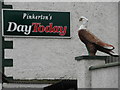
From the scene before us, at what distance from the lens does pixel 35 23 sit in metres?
24.9

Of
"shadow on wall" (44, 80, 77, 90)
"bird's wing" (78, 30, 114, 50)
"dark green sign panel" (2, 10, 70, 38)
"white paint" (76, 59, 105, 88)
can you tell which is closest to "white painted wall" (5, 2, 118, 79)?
"dark green sign panel" (2, 10, 70, 38)

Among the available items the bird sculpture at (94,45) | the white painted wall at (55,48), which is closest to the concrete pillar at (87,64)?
the bird sculpture at (94,45)

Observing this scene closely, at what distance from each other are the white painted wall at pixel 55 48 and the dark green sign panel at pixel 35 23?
0.25 meters

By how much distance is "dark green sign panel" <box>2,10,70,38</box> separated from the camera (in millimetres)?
24625

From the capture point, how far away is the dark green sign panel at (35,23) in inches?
969

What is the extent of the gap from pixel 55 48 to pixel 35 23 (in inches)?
62.0

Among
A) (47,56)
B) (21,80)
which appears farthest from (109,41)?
(21,80)

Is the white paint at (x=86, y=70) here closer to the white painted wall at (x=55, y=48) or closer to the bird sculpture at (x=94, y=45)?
the bird sculpture at (x=94, y=45)

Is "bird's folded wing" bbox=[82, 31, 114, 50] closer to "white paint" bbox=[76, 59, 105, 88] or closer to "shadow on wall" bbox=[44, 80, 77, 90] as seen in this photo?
"white paint" bbox=[76, 59, 105, 88]

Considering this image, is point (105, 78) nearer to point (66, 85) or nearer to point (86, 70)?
point (86, 70)

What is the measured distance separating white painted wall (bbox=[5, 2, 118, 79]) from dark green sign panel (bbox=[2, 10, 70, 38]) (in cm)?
25

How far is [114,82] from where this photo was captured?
13.6m

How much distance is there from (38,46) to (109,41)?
3577mm

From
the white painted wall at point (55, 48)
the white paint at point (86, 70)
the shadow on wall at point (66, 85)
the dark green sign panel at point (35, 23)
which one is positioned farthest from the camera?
the white painted wall at point (55, 48)
